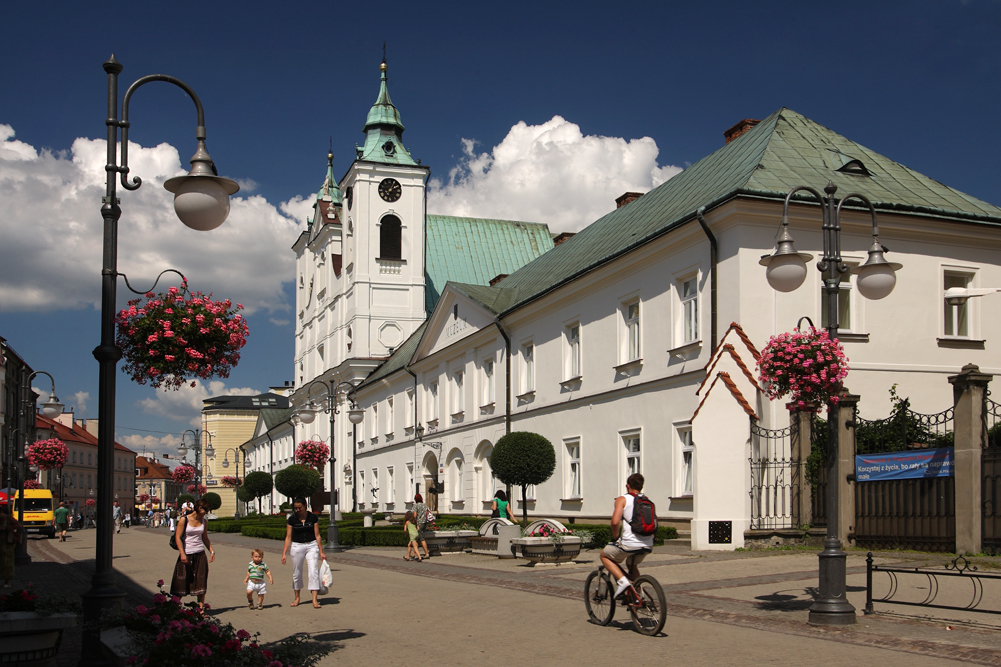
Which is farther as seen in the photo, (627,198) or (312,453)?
(312,453)

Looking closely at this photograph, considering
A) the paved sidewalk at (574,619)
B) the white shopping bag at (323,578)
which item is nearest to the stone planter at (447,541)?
the paved sidewalk at (574,619)

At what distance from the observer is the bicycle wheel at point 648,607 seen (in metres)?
9.91

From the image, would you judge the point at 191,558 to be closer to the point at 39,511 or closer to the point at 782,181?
the point at 782,181

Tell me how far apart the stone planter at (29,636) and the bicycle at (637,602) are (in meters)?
5.44

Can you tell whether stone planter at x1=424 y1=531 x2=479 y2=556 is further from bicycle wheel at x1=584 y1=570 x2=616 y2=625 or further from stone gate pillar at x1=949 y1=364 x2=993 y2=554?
bicycle wheel at x1=584 y1=570 x2=616 y2=625

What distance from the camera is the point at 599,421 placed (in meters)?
28.6

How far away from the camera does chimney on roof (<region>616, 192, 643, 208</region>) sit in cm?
3628

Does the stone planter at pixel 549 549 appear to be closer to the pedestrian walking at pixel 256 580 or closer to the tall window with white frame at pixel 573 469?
the pedestrian walking at pixel 256 580

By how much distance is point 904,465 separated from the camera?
704 inches

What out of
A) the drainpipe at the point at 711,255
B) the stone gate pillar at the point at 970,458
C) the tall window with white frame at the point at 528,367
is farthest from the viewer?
the tall window with white frame at the point at 528,367

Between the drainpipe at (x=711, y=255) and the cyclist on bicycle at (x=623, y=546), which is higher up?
the drainpipe at (x=711, y=255)

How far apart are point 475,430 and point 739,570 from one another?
913 inches

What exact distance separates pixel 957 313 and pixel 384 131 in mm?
47168

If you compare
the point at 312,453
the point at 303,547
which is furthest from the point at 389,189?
the point at 303,547
